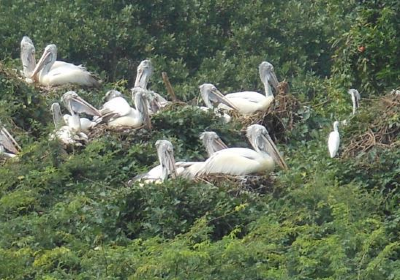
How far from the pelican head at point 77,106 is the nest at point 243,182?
2.39 metres

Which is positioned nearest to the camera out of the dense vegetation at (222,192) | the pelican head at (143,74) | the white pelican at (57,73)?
the dense vegetation at (222,192)

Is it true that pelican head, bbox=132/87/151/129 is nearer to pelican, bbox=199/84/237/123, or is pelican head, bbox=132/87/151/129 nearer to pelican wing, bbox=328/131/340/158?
pelican, bbox=199/84/237/123

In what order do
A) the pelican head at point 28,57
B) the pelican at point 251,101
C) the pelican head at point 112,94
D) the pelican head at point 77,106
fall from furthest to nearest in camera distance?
the pelican head at point 28,57 < the pelican head at point 112,94 < the pelican at point 251,101 < the pelican head at point 77,106

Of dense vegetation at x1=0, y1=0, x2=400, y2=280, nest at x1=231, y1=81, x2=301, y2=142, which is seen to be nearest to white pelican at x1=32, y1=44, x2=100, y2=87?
dense vegetation at x1=0, y1=0, x2=400, y2=280

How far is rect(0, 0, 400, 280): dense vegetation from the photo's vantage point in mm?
16062

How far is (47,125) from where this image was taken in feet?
67.3

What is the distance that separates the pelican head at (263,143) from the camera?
62.7ft

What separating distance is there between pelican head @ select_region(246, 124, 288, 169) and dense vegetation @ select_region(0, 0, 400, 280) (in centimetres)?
13

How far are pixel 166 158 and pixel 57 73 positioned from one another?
11.9 feet

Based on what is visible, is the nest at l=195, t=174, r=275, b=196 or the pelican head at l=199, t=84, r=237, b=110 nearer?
the nest at l=195, t=174, r=275, b=196

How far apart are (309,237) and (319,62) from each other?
10490 mm

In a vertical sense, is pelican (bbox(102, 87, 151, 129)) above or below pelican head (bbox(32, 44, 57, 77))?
below

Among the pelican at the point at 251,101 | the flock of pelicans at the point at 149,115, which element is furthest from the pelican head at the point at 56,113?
the pelican at the point at 251,101

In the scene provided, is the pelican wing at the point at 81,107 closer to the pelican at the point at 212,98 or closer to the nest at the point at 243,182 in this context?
the pelican at the point at 212,98
